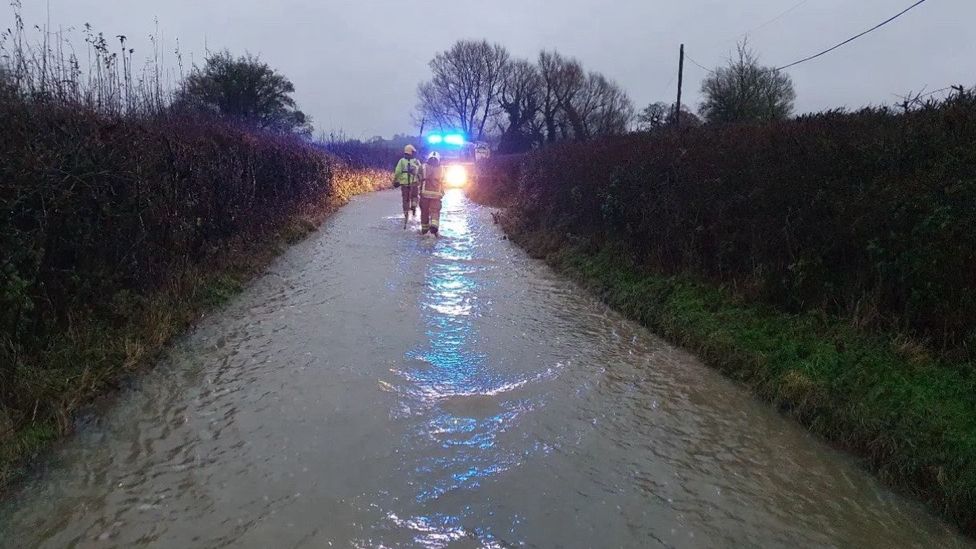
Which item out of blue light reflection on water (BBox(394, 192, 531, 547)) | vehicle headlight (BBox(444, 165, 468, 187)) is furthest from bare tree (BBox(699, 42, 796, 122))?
blue light reflection on water (BBox(394, 192, 531, 547))

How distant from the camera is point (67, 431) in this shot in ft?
14.2

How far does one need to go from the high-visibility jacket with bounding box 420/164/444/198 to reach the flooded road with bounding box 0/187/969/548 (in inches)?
295

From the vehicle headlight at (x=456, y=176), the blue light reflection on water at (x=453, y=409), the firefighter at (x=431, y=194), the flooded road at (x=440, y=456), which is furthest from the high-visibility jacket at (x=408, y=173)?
the vehicle headlight at (x=456, y=176)

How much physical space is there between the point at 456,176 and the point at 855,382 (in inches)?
1153

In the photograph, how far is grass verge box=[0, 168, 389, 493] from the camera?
4.07 m

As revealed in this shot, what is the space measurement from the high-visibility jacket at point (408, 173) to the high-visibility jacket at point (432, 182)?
155 centimetres

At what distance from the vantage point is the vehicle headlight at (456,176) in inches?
1280

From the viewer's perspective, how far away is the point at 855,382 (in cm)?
490

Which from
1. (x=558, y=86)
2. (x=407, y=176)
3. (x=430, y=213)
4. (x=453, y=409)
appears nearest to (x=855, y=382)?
(x=453, y=409)

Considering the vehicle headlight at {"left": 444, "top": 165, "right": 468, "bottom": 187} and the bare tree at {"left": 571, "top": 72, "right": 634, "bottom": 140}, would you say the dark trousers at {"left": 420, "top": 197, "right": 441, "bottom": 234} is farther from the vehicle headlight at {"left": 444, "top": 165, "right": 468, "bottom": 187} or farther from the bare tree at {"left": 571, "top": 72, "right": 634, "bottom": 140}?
the bare tree at {"left": 571, "top": 72, "right": 634, "bottom": 140}

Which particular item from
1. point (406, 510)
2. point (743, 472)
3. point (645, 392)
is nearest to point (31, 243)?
point (406, 510)

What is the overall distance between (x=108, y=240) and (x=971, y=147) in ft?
25.6

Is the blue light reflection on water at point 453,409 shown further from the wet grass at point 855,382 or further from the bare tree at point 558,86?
the bare tree at point 558,86

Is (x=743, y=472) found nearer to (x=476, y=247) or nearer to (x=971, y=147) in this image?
(x=971, y=147)
